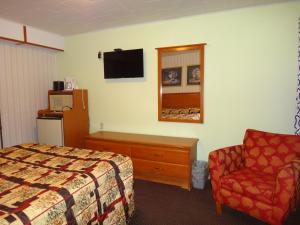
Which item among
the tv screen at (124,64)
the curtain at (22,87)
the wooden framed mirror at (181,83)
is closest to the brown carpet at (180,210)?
the wooden framed mirror at (181,83)

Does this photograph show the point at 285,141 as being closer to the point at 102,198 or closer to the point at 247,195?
the point at 247,195

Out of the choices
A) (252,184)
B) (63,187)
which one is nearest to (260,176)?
(252,184)

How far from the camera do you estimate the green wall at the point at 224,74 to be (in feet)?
9.22

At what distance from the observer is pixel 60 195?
1.49 meters

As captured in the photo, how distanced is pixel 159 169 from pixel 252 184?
133cm

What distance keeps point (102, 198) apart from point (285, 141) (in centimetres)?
209

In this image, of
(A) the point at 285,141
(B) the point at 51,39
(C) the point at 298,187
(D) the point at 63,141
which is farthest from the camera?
(B) the point at 51,39

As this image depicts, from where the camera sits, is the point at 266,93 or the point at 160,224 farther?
the point at 266,93

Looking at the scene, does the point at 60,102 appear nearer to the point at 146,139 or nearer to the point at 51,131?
the point at 51,131

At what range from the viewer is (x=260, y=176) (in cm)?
234

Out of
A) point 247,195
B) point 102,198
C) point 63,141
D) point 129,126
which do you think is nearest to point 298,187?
point 247,195

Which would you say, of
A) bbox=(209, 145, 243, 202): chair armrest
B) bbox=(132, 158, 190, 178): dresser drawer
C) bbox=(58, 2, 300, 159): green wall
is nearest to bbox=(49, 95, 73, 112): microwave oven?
bbox=(58, 2, 300, 159): green wall

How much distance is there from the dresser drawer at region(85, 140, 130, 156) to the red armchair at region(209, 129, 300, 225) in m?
1.43

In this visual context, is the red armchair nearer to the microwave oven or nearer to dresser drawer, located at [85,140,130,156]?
dresser drawer, located at [85,140,130,156]
